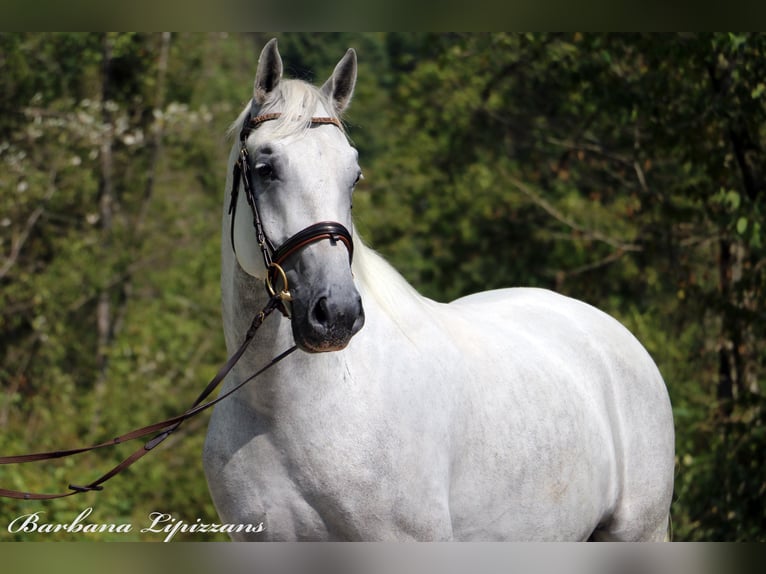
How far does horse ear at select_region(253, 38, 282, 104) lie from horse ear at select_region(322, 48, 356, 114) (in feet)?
0.54

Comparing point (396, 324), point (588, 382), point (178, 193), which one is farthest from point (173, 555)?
point (178, 193)

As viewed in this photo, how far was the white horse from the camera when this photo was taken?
2809 mm

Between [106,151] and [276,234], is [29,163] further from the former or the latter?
[276,234]

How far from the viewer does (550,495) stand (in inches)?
137

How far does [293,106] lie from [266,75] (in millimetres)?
151

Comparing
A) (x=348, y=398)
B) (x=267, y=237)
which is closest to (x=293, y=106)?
(x=267, y=237)

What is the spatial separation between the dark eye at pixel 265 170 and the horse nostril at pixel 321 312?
1.42ft

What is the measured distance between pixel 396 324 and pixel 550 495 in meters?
0.84

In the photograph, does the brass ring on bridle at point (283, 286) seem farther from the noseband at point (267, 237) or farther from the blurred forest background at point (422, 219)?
the blurred forest background at point (422, 219)

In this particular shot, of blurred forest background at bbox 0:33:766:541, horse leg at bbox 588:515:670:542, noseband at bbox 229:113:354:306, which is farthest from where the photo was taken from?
blurred forest background at bbox 0:33:766:541

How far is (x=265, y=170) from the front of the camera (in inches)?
113

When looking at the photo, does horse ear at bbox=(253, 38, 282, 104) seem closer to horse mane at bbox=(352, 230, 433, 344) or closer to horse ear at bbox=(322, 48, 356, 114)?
horse ear at bbox=(322, 48, 356, 114)

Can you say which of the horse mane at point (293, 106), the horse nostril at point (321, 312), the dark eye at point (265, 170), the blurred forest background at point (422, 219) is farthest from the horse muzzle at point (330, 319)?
the blurred forest background at point (422, 219)

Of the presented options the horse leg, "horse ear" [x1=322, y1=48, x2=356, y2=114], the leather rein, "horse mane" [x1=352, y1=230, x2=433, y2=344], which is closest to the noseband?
the leather rein
